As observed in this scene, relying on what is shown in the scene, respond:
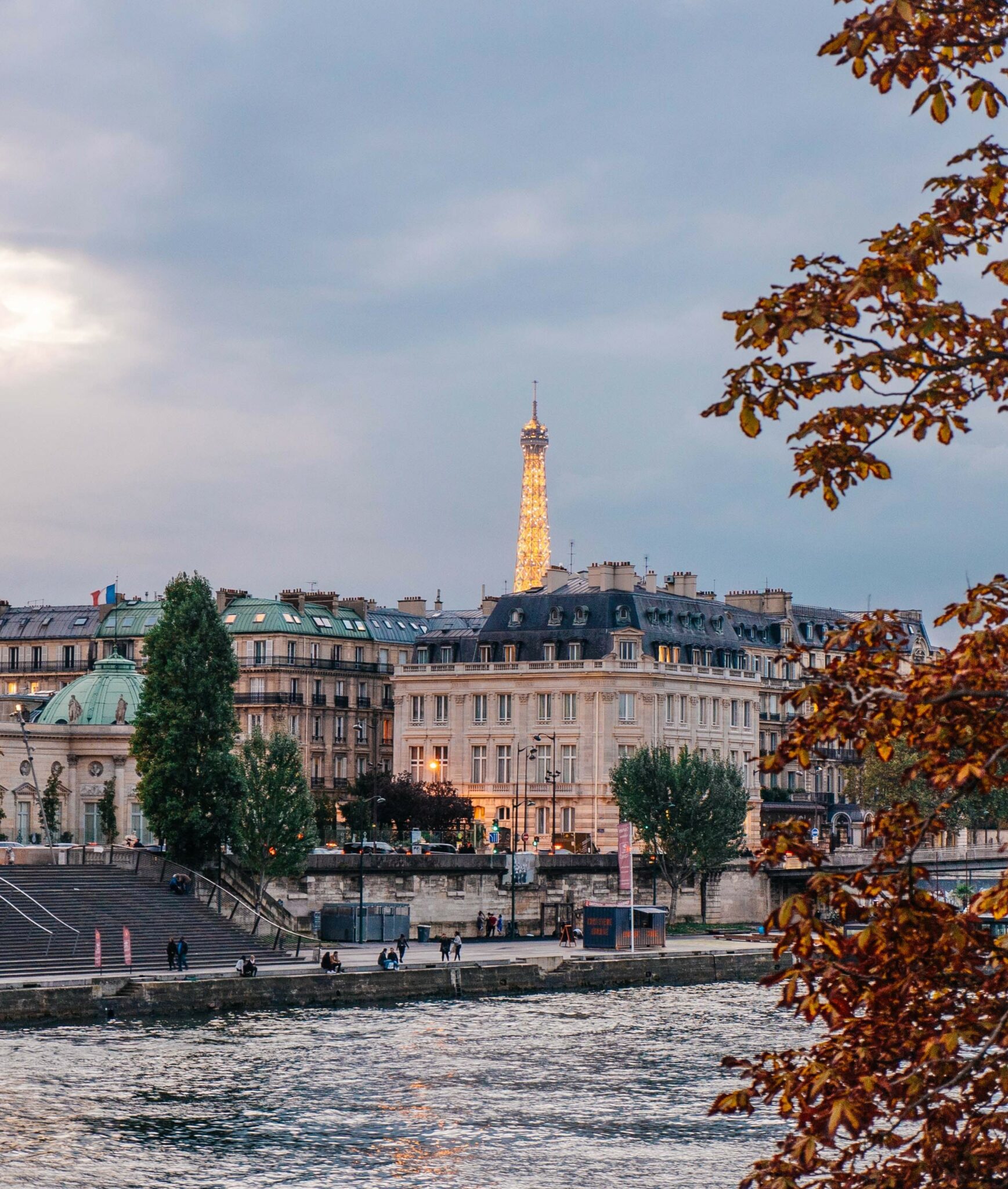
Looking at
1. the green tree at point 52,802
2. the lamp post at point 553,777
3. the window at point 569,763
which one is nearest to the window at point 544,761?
the lamp post at point 553,777

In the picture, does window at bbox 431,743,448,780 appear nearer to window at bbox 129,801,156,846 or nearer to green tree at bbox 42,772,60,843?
window at bbox 129,801,156,846

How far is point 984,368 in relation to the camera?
1503cm

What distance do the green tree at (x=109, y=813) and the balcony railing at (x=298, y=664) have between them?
35254 mm

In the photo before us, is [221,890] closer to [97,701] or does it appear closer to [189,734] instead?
[189,734]

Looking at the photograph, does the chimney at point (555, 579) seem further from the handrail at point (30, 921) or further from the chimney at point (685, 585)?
the handrail at point (30, 921)

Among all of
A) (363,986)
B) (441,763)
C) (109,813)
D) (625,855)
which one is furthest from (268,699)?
(363,986)

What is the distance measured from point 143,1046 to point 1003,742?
179 ft

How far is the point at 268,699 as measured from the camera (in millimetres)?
157125

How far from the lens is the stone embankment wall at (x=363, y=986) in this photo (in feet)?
236

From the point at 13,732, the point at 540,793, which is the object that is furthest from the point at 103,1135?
the point at 540,793

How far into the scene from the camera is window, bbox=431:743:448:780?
148 m

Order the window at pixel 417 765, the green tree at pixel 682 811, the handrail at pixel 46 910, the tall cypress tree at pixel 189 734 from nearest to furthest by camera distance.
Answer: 1. the handrail at pixel 46 910
2. the tall cypress tree at pixel 189 734
3. the green tree at pixel 682 811
4. the window at pixel 417 765

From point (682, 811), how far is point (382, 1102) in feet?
221

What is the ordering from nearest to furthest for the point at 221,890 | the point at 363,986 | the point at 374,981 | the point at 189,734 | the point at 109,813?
the point at 363,986
the point at 374,981
the point at 221,890
the point at 189,734
the point at 109,813
